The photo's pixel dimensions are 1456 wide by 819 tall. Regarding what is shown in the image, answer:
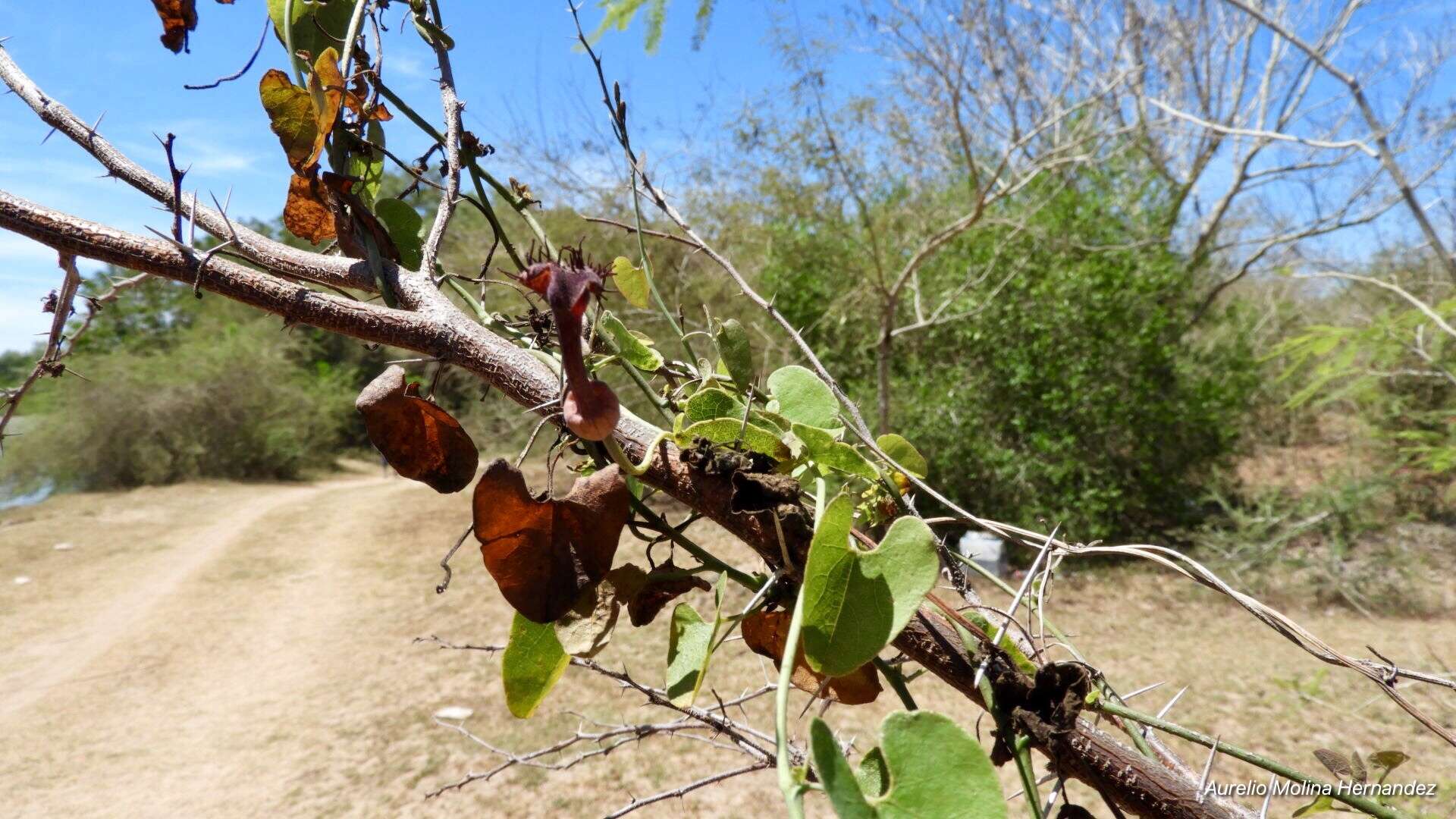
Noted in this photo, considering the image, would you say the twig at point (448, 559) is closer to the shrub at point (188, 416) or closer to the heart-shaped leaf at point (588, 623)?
the heart-shaped leaf at point (588, 623)

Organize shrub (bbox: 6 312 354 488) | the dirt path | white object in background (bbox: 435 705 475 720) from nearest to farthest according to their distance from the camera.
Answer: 1. white object in background (bbox: 435 705 475 720)
2. the dirt path
3. shrub (bbox: 6 312 354 488)

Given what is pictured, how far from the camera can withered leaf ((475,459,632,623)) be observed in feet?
0.98

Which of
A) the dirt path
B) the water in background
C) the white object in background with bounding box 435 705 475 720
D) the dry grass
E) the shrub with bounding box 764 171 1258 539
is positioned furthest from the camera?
the water in background

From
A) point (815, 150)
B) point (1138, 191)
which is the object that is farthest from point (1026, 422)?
point (815, 150)

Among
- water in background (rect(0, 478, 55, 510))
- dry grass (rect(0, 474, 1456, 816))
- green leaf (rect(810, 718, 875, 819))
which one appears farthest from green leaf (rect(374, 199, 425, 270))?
water in background (rect(0, 478, 55, 510))

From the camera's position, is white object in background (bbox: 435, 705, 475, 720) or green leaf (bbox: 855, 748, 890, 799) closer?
green leaf (bbox: 855, 748, 890, 799)

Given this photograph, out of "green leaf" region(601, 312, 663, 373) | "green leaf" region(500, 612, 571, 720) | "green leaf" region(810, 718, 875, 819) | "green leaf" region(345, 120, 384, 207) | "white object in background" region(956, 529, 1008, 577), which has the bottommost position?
"white object in background" region(956, 529, 1008, 577)

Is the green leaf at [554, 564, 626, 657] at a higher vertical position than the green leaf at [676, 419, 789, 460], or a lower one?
lower

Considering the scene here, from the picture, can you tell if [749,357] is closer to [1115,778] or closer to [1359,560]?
[1115,778]

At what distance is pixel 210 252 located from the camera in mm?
330

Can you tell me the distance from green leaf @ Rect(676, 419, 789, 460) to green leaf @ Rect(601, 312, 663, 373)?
0.08m

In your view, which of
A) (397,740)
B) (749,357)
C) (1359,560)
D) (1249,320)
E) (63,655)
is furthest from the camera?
(1249,320)

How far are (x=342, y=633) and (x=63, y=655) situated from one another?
98cm

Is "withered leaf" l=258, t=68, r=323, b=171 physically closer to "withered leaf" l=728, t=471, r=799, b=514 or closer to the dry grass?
"withered leaf" l=728, t=471, r=799, b=514
